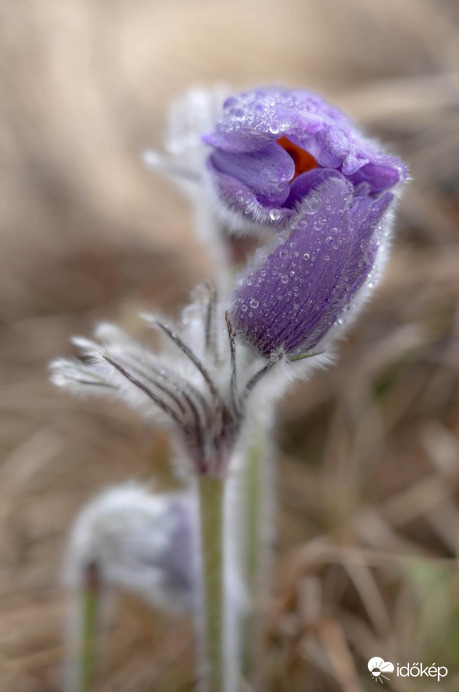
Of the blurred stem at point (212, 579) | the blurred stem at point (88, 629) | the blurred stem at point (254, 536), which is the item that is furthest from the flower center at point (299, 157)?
the blurred stem at point (88, 629)

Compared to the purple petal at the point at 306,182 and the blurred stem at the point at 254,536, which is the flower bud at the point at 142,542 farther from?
the purple petal at the point at 306,182

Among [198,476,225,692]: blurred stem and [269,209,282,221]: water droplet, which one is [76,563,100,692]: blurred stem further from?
[269,209,282,221]: water droplet

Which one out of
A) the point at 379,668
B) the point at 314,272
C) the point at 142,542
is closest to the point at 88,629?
the point at 142,542

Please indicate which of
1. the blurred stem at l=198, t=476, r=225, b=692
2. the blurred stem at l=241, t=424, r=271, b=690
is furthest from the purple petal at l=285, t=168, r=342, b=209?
the blurred stem at l=241, t=424, r=271, b=690

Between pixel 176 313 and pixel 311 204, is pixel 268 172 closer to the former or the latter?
pixel 311 204

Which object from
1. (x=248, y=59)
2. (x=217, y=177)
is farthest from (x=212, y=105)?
(x=248, y=59)
